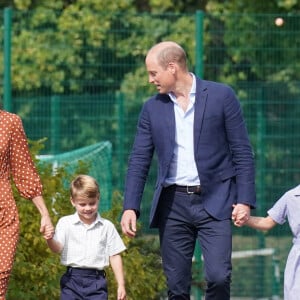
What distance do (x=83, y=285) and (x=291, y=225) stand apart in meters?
1.35

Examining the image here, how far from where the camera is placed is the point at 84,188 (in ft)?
27.0

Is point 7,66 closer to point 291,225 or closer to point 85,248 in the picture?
point 85,248

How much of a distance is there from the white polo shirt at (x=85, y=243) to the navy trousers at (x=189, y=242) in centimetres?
38

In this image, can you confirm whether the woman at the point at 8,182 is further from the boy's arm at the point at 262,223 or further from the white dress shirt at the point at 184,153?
the boy's arm at the point at 262,223

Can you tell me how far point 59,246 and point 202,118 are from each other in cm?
118

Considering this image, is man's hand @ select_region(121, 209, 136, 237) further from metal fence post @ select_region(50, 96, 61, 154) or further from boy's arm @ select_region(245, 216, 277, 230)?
metal fence post @ select_region(50, 96, 61, 154)

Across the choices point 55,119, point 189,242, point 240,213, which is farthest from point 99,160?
point 240,213

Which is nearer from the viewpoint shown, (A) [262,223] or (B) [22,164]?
(B) [22,164]

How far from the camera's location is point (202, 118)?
795 centimetres

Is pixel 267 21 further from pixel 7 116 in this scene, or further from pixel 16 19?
pixel 7 116

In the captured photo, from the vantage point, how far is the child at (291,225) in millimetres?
8320

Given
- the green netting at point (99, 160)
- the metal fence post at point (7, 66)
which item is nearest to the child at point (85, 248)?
the green netting at point (99, 160)

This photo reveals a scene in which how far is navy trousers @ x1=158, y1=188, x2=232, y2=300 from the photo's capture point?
7.94 metres

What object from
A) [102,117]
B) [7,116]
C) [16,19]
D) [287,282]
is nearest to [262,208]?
[102,117]
